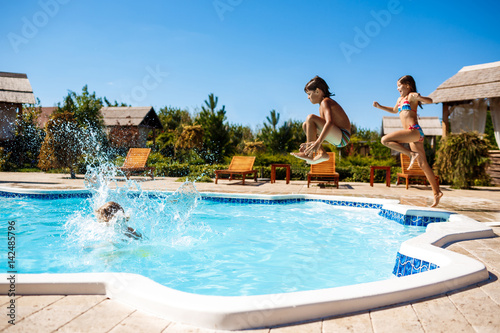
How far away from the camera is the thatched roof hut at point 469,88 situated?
44.5ft

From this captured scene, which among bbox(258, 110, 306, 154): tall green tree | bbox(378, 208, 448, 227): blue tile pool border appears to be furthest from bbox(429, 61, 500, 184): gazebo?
bbox(258, 110, 306, 154): tall green tree

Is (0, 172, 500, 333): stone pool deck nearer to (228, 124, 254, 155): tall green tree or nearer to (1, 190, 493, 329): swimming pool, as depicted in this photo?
(1, 190, 493, 329): swimming pool

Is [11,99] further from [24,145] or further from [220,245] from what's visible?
[220,245]

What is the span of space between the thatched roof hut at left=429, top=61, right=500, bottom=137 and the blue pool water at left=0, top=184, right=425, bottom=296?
31.0 ft

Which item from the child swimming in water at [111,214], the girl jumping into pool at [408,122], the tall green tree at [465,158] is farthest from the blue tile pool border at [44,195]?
the tall green tree at [465,158]

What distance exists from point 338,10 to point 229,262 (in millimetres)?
6534

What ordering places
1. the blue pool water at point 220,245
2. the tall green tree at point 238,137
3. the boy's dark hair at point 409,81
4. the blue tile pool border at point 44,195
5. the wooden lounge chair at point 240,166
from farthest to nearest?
the tall green tree at point 238,137 < the wooden lounge chair at point 240,166 < the blue tile pool border at point 44,195 < the boy's dark hair at point 409,81 < the blue pool water at point 220,245

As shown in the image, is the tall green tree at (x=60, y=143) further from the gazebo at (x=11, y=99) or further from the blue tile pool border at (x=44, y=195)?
the gazebo at (x=11, y=99)

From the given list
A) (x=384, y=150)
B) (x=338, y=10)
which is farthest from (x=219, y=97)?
(x=338, y=10)

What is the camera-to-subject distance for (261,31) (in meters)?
10.1

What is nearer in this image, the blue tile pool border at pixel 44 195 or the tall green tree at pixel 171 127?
the blue tile pool border at pixel 44 195

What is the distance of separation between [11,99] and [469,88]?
71.5 ft

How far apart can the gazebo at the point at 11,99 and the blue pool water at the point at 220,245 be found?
12.7 m

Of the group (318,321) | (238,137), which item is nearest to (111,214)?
(318,321)
